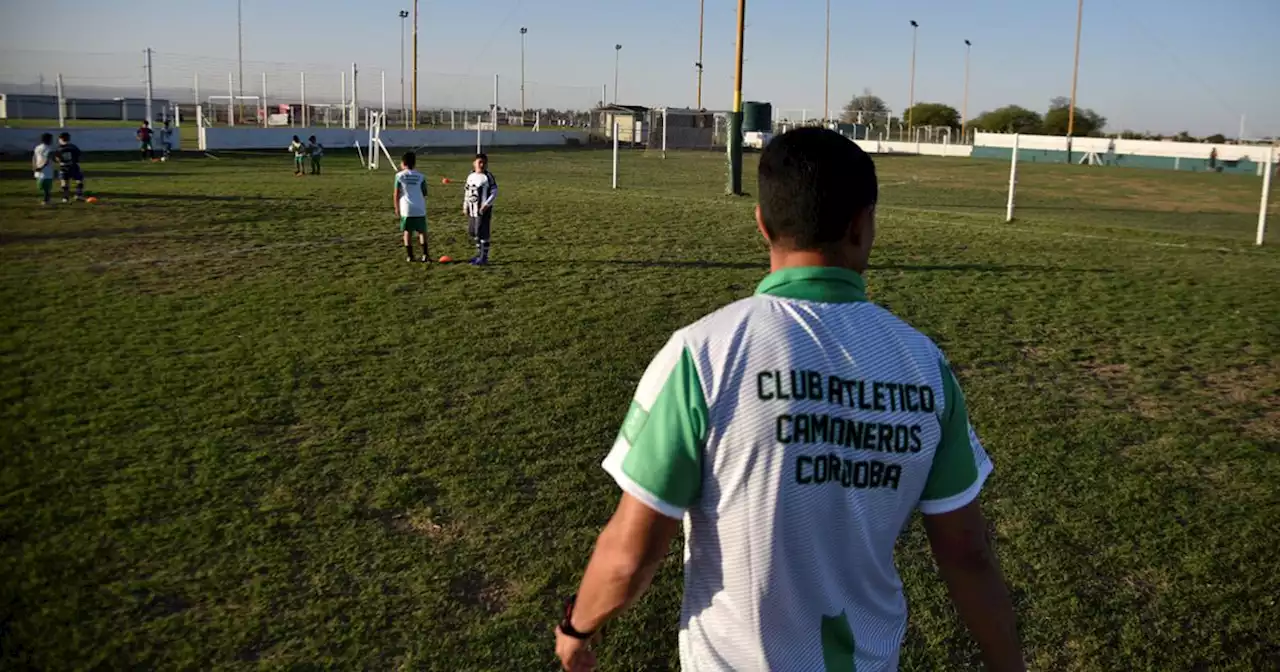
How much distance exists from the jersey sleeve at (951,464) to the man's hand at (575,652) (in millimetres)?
779

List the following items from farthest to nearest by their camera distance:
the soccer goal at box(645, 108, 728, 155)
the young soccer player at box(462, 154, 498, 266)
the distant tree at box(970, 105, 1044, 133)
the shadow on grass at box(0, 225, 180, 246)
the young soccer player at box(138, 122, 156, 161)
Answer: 1. the distant tree at box(970, 105, 1044, 133)
2. the soccer goal at box(645, 108, 728, 155)
3. the young soccer player at box(138, 122, 156, 161)
4. the shadow on grass at box(0, 225, 180, 246)
5. the young soccer player at box(462, 154, 498, 266)

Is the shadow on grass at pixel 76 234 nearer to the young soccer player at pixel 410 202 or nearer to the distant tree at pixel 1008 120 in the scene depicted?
the young soccer player at pixel 410 202

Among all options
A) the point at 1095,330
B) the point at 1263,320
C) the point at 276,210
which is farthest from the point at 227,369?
the point at 276,210

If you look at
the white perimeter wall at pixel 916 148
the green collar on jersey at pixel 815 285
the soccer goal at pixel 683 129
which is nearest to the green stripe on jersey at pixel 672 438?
the green collar on jersey at pixel 815 285

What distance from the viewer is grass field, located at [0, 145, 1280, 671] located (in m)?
4.61

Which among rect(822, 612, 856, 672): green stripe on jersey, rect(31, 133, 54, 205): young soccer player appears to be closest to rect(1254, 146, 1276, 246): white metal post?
rect(822, 612, 856, 672): green stripe on jersey

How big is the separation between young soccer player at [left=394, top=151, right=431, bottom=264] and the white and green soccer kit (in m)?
12.7

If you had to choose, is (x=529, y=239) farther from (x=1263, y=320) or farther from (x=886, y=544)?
(x=886, y=544)

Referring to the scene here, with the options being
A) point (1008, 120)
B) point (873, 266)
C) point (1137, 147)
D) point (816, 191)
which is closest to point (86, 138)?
point (873, 266)

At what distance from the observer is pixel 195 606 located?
470cm

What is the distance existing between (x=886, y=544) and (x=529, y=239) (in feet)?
50.2

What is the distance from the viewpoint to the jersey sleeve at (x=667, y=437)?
6.19 ft

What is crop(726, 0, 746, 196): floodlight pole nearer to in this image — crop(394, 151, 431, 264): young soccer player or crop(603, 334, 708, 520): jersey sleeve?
crop(394, 151, 431, 264): young soccer player

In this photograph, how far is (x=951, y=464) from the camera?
6.91ft
